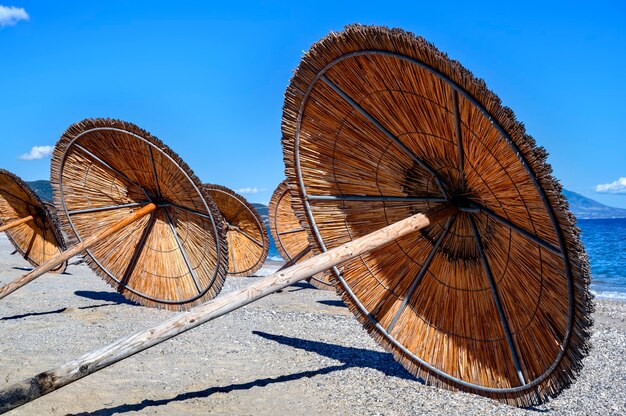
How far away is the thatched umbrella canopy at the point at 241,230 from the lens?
44.7ft

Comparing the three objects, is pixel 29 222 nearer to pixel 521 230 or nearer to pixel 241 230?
A: pixel 241 230

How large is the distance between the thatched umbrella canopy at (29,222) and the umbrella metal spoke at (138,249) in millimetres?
3251

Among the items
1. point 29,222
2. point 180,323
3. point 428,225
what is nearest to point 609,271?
point 29,222

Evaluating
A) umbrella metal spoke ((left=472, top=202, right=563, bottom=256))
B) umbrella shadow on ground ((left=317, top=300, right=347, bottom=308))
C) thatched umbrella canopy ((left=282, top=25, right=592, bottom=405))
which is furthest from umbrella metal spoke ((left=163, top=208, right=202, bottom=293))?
umbrella metal spoke ((left=472, top=202, right=563, bottom=256))

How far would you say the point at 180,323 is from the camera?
3746 millimetres

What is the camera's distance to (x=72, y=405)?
13.5 feet

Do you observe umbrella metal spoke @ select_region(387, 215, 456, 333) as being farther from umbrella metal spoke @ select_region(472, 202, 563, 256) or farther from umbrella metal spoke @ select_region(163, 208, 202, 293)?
umbrella metal spoke @ select_region(163, 208, 202, 293)

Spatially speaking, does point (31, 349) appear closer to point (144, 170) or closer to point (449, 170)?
point (144, 170)

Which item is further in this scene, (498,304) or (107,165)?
(107,165)

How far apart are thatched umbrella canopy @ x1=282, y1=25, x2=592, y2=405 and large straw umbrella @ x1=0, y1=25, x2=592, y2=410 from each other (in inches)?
0.4

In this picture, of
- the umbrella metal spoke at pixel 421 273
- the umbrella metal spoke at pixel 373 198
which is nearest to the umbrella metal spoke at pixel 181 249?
the umbrella metal spoke at pixel 373 198

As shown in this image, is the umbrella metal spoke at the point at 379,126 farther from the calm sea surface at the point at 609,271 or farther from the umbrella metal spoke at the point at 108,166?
the calm sea surface at the point at 609,271

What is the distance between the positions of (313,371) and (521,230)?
2278 millimetres

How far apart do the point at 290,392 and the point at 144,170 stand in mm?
4161
